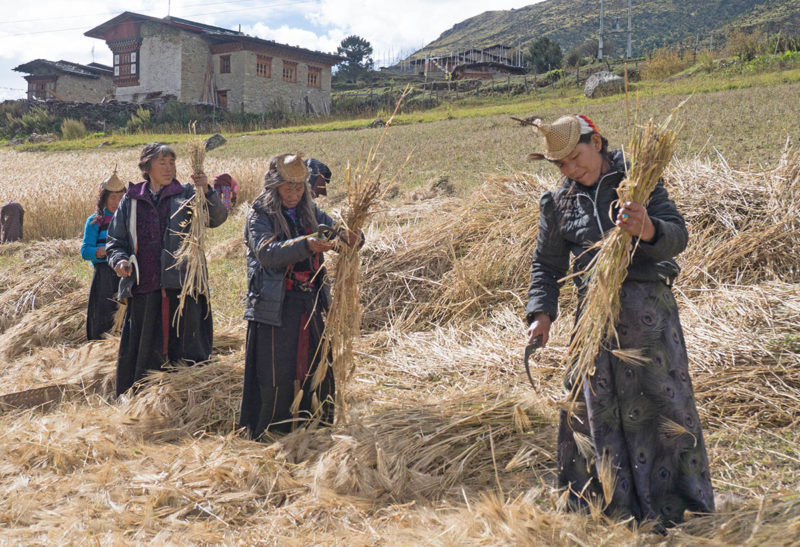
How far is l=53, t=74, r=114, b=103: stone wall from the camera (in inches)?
1454

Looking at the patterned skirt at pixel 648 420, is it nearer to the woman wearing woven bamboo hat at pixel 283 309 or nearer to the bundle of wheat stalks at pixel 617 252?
the bundle of wheat stalks at pixel 617 252

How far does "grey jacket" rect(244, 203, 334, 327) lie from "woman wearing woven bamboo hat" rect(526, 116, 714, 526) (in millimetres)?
1278

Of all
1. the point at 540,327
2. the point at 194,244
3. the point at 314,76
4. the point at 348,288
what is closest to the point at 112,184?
the point at 194,244

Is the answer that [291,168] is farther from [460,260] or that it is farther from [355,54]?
[355,54]

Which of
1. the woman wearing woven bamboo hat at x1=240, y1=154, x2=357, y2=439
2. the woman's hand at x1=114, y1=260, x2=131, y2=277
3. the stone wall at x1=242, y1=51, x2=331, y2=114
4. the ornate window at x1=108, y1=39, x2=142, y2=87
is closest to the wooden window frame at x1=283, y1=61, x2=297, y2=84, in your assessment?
the stone wall at x1=242, y1=51, x2=331, y2=114

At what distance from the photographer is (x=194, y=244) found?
3.73m

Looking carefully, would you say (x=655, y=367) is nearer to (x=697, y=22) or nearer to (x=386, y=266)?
(x=386, y=266)

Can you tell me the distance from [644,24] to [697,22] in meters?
5.68

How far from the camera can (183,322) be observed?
4.08 metres

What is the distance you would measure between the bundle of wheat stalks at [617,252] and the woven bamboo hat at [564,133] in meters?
0.17

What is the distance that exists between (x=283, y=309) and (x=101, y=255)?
7.38ft

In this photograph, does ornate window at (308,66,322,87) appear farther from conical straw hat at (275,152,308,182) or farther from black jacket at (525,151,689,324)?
black jacket at (525,151,689,324)

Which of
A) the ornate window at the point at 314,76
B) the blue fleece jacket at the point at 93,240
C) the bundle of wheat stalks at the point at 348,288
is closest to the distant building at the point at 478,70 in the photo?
the ornate window at the point at 314,76

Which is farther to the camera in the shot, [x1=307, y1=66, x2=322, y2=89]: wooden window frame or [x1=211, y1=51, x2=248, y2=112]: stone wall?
[x1=307, y1=66, x2=322, y2=89]: wooden window frame
